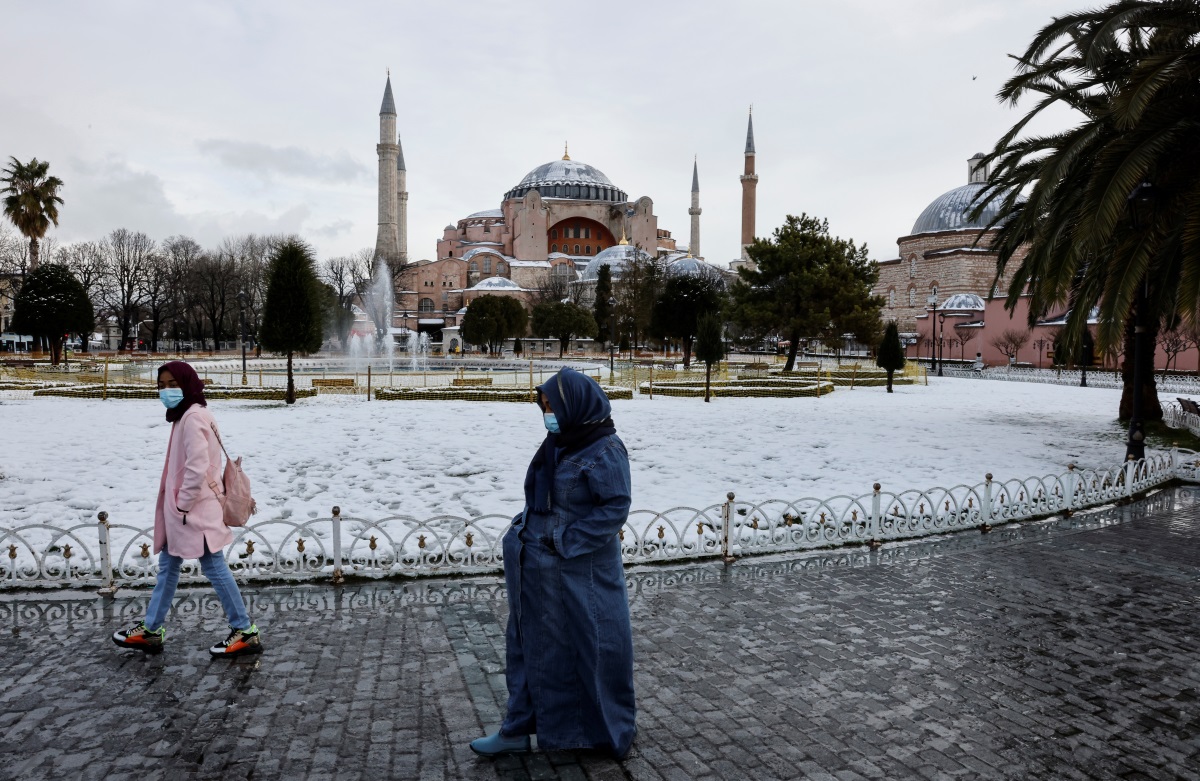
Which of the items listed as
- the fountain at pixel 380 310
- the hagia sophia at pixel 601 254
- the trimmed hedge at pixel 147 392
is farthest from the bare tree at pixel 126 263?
the trimmed hedge at pixel 147 392

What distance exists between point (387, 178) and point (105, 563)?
6754 centimetres

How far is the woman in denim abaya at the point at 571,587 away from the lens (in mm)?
3025

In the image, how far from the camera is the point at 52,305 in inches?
1138

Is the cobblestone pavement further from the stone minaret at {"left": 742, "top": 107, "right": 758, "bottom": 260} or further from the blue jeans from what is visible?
the stone minaret at {"left": 742, "top": 107, "right": 758, "bottom": 260}

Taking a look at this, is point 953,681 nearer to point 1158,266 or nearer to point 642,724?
point 642,724

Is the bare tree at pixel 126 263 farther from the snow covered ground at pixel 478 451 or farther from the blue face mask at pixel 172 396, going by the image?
the blue face mask at pixel 172 396

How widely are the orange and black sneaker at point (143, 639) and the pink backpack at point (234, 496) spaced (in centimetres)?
74

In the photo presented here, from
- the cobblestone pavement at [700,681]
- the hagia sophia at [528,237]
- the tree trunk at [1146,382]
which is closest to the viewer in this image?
the cobblestone pavement at [700,681]

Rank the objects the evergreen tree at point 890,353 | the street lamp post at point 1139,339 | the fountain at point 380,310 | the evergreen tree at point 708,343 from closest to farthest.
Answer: the street lamp post at point 1139,339 < the evergreen tree at point 708,343 < the evergreen tree at point 890,353 < the fountain at point 380,310

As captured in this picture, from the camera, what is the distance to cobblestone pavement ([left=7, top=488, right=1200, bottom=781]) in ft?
10.5

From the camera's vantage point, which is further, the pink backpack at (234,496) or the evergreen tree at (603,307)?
the evergreen tree at (603,307)

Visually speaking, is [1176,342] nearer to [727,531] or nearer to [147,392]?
[727,531]

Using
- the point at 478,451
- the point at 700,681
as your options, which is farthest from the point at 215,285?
the point at 700,681

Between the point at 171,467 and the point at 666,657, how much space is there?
9.76ft
